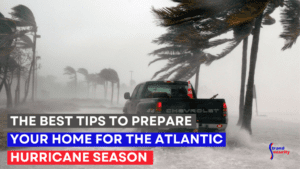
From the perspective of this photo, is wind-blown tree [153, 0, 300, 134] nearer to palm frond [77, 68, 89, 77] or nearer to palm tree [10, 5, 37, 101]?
palm tree [10, 5, 37, 101]

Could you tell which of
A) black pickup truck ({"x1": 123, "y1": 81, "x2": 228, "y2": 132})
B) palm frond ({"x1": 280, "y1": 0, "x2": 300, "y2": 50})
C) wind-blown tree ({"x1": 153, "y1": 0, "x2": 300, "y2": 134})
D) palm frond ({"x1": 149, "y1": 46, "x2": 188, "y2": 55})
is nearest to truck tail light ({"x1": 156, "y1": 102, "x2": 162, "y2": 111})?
black pickup truck ({"x1": 123, "y1": 81, "x2": 228, "y2": 132})

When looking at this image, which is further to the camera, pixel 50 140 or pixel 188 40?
pixel 188 40

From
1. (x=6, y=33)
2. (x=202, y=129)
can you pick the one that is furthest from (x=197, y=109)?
(x=6, y=33)

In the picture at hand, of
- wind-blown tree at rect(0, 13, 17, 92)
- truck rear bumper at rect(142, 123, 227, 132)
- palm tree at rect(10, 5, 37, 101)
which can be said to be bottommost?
truck rear bumper at rect(142, 123, 227, 132)

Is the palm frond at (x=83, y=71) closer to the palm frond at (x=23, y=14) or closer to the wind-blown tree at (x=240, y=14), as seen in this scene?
the palm frond at (x=23, y=14)

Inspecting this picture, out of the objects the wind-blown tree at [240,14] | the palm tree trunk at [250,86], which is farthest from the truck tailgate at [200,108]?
the palm tree trunk at [250,86]

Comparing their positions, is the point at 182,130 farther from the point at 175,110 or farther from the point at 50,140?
the point at 50,140

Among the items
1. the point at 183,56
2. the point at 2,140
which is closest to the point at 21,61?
the point at 183,56

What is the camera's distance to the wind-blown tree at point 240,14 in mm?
9398

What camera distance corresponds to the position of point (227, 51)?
43.5ft

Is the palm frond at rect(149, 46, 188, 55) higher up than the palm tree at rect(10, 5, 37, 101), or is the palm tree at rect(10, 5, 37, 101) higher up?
the palm tree at rect(10, 5, 37, 101)

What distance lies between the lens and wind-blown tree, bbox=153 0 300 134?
9398 mm

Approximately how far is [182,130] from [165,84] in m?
A: 2.09

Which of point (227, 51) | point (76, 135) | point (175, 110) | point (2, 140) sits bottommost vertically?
point (2, 140)
